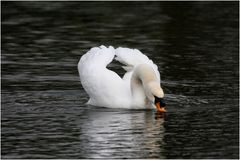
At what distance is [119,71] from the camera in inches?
804

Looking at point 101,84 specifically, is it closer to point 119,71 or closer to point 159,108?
point 159,108

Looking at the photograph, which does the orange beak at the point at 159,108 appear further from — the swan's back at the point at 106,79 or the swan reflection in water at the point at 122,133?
the swan's back at the point at 106,79

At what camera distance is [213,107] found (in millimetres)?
16328

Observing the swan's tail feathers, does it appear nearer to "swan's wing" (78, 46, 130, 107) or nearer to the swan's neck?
"swan's wing" (78, 46, 130, 107)

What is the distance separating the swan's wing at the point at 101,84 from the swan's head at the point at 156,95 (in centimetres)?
64

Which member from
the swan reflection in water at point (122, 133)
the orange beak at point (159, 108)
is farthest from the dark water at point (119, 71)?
the orange beak at point (159, 108)

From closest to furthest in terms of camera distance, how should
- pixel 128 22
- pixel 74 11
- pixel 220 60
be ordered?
pixel 220 60 → pixel 128 22 → pixel 74 11

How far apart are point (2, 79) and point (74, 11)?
1164 centimetres

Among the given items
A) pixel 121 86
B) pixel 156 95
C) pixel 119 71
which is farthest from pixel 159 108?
pixel 119 71

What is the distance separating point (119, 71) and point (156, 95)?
4655mm

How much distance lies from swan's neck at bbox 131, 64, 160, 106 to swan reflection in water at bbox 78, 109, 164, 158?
0.68ft

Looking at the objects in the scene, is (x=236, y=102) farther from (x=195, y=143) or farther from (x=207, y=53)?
(x=207, y=53)

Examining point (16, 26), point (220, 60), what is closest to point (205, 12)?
point (16, 26)

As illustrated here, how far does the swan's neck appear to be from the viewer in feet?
53.4
